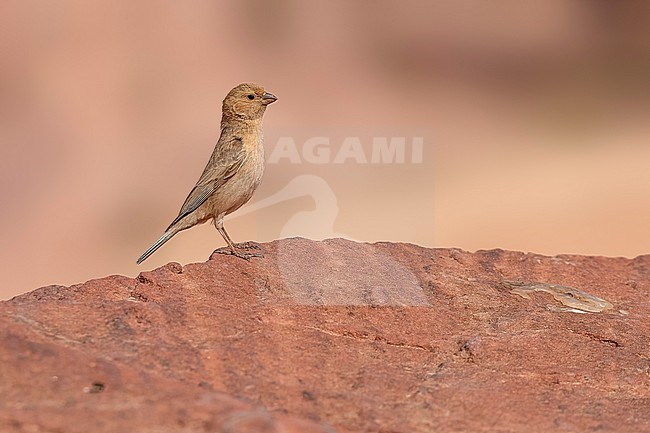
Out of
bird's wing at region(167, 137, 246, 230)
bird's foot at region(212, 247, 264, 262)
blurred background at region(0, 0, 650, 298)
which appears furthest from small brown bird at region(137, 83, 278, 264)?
blurred background at region(0, 0, 650, 298)

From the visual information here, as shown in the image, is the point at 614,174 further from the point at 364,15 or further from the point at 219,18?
the point at 219,18

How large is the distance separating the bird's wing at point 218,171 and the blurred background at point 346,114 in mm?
5433

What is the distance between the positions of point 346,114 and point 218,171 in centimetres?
1333

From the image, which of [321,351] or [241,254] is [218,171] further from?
[321,351]

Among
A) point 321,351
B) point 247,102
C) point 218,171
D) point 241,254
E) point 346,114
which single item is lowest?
point 321,351

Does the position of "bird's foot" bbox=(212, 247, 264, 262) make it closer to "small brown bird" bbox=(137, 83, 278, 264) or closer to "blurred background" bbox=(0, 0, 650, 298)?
"small brown bird" bbox=(137, 83, 278, 264)

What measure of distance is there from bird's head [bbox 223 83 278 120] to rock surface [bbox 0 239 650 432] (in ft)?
3.25

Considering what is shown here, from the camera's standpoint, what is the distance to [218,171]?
567 cm

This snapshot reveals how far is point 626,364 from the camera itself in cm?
406

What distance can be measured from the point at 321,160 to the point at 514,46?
47.3 ft

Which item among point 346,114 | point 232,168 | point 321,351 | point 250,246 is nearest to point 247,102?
point 232,168

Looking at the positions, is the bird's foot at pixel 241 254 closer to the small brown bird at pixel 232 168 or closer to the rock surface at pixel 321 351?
the rock surface at pixel 321 351

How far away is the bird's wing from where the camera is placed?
5.67m

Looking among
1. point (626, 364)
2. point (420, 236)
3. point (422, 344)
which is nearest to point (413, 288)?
point (422, 344)
